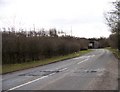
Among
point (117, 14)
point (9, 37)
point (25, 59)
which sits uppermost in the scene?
point (117, 14)

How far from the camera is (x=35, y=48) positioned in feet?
156

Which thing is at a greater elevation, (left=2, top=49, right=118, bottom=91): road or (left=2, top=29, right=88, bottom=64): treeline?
(left=2, top=29, right=88, bottom=64): treeline

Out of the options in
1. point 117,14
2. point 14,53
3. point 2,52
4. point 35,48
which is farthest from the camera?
point 117,14

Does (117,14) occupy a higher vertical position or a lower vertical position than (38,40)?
higher

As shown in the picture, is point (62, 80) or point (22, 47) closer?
point (62, 80)

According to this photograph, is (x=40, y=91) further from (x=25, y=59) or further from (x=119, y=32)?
(x=119, y=32)

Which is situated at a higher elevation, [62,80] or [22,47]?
[22,47]

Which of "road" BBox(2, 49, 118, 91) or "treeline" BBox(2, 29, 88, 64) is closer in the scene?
"road" BBox(2, 49, 118, 91)

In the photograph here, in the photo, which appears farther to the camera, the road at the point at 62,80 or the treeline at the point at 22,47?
the treeline at the point at 22,47

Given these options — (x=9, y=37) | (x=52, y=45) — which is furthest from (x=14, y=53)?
(x=52, y=45)

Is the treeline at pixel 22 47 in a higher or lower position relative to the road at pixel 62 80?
higher

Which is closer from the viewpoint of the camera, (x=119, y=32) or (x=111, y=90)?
(x=111, y=90)

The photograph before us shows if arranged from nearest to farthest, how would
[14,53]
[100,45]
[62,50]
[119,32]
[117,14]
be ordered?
1. [14,53]
2. [117,14]
3. [119,32]
4. [62,50]
5. [100,45]

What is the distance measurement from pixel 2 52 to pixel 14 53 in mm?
2956
